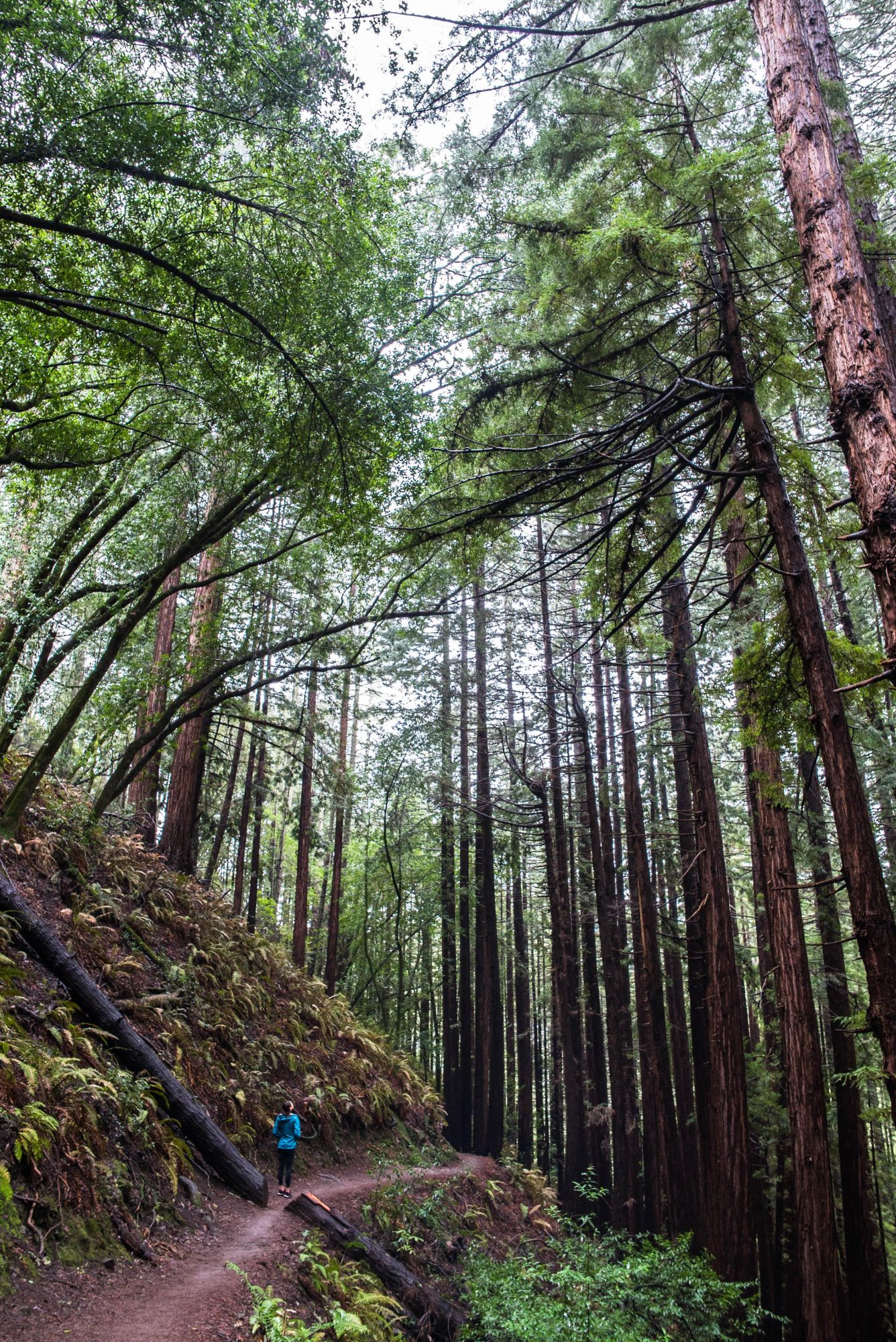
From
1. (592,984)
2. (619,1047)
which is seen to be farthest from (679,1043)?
(619,1047)

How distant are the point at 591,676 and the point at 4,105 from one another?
16696mm

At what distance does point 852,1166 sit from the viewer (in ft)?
35.7

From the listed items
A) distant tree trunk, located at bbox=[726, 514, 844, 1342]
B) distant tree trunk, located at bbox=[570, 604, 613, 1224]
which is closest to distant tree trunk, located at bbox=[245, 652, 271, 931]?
distant tree trunk, located at bbox=[570, 604, 613, 1224]

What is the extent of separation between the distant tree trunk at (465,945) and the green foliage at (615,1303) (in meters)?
10.2

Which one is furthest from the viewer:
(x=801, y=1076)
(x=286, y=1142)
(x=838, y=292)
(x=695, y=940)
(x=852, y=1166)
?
(x=695, y=940)

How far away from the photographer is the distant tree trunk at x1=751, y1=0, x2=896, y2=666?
3.25m

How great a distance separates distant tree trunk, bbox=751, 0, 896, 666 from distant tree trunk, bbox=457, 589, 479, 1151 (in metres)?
13.2

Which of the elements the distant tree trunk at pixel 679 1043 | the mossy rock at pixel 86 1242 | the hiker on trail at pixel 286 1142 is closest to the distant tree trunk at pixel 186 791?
the hiker on trail at pixel 286 1142

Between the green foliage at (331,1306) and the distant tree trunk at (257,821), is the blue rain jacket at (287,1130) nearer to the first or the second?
the green foliage at (331,1306)

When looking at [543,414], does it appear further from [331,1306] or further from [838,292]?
[331,1306]

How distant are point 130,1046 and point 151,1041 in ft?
3.56

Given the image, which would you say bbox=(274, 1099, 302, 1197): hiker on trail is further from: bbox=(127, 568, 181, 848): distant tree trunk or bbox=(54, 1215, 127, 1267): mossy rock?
bbox=(127, 568, 181, 848): distant tree trunk

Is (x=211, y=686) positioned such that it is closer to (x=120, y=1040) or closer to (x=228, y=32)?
(x=120, y=1040)

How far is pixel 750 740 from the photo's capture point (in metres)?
4.90
